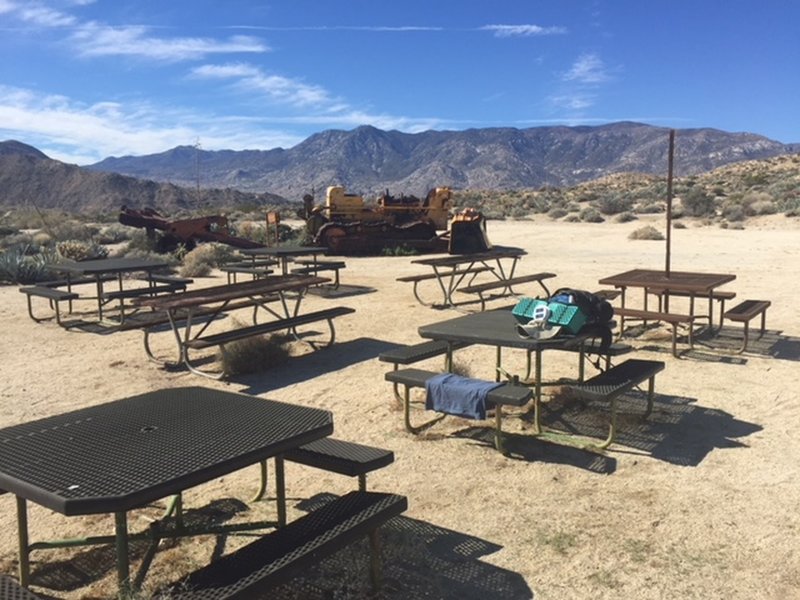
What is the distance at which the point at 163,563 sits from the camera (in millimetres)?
3730

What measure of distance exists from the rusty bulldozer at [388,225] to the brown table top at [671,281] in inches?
385

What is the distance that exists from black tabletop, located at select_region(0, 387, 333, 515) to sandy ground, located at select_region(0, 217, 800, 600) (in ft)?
2.46

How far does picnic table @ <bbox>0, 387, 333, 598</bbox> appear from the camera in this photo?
2.73 m

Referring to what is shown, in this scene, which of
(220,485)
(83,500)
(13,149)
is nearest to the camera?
(83,500)

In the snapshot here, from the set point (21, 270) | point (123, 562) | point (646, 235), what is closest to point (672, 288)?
point (123, 562)

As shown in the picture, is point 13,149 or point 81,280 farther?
point 13,149

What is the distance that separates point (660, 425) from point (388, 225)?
15.7 m

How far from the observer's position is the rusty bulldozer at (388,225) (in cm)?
1934

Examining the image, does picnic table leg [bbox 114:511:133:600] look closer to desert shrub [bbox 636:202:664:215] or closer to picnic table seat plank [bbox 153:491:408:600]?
picnic table seat plank [bbox 153:491:408:600]

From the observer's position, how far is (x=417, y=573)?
12.0 feet

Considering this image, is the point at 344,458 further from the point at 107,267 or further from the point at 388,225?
the point at 388,225

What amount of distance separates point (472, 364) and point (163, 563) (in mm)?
4501

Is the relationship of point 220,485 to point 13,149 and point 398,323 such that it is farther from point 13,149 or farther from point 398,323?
point 13,149

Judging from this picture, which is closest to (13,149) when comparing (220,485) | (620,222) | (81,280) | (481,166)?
(481,166)
